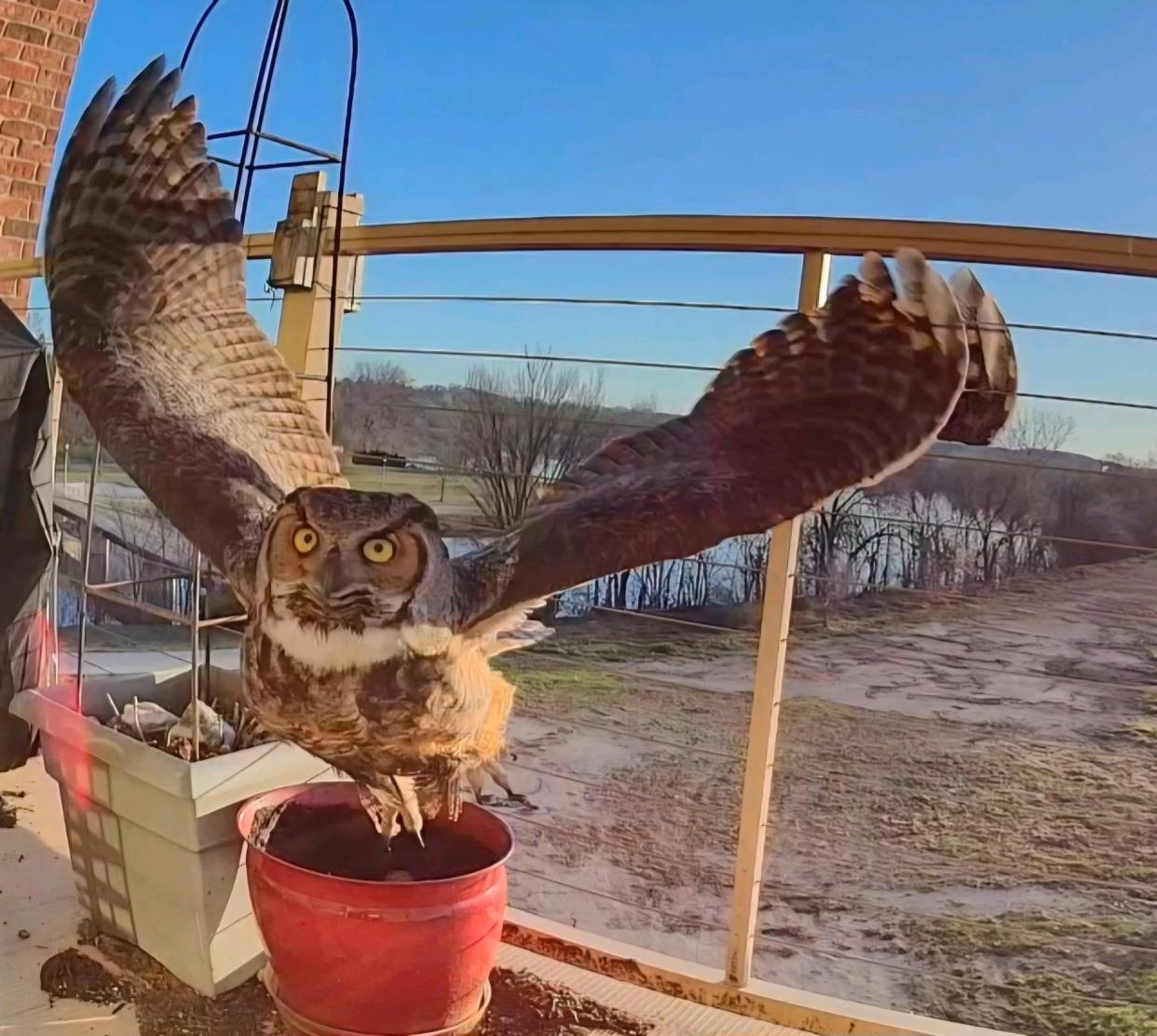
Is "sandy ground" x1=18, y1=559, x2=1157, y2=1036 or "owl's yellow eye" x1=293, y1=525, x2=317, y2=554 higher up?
"owl's yellow eye" x1=293, y1=525, x2=317, y2=554

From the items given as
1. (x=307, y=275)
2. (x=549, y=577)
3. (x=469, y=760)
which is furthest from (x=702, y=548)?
(x=307, y=275)

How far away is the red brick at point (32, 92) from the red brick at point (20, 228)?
13.3 inches

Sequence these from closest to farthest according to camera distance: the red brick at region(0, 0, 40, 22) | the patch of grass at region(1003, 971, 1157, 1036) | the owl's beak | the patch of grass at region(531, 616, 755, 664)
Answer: the owl's beak
the patch of grass at region(1003, 971, 1157, 1036)
the red brick at region(0, 0, 40, 22)
the patch of grass at region(531, 616, 755, 664)

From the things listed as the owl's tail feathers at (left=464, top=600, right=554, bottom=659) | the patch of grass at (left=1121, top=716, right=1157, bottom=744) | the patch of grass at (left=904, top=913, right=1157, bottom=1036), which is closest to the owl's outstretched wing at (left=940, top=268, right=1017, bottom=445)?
the owl's tail feathers at (left=464, top=600, right=554, bottom=659)

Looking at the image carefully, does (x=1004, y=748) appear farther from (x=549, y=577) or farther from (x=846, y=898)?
(x=549, y=577)

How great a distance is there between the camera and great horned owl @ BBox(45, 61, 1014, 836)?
2.90 feet

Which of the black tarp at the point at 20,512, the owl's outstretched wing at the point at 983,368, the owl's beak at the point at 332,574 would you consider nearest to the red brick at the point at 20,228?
the black tarp at the point at 20,512

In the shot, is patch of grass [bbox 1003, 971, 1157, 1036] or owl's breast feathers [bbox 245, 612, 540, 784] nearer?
owl's breast feathers [bbox 245, 612, 540, 784]

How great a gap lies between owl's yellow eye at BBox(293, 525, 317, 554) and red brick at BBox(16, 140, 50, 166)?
2514 mm

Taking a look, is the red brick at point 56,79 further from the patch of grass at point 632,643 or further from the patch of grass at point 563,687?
the patch of grass at point 563,687

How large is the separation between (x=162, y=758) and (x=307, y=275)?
2.36ft

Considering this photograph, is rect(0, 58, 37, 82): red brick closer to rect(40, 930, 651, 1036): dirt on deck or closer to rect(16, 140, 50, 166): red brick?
rect(16, 140, 50, 166): red brick

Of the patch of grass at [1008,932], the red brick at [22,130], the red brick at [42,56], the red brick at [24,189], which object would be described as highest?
the red brick at [42,56]

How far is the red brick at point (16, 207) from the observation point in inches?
106
